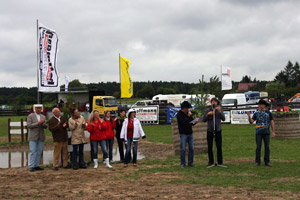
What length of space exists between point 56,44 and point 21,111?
4128 cm

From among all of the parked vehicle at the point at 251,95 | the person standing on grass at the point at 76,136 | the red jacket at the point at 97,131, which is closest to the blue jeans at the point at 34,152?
the person standing on grass at the point at 76,136

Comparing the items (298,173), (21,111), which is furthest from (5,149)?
(21,111)

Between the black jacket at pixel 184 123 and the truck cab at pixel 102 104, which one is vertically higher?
the truck cab at pixel 102 104

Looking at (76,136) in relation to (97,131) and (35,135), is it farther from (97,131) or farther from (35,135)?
(35,135)

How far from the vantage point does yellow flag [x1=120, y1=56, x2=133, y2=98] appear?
107 ft

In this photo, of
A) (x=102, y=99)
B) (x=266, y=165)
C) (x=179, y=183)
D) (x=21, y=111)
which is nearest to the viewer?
(x=179, y=183)

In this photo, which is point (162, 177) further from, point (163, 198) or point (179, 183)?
point (163, 198)

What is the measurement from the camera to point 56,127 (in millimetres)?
10523

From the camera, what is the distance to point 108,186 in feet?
25.6

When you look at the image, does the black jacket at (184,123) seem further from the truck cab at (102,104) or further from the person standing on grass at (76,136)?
the truck cab at (102,104)

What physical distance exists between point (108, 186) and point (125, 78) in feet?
83.3

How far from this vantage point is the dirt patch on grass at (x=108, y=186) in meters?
6.71

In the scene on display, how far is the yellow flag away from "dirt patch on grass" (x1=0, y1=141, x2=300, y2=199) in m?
22.3

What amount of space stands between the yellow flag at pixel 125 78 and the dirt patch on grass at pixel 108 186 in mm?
22276
